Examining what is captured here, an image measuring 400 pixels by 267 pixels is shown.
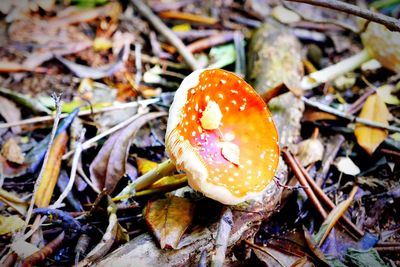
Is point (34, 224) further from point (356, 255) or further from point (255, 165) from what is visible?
point (356, 255)

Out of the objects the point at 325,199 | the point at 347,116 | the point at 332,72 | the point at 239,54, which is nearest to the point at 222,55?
the point at 239,54

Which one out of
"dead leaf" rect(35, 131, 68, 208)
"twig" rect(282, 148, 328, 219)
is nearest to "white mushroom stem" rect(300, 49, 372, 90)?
"twig" rect(282, 148, 328, 219)

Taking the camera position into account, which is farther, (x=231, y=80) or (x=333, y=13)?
(x=333, y=13)

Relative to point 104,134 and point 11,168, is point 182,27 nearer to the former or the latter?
point 104,134

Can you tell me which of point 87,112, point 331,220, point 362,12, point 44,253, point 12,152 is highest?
point 362,12

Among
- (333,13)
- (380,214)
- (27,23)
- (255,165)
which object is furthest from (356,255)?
(27,23)

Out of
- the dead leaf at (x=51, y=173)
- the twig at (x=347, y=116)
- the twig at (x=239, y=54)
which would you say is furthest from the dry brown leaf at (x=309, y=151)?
the dead leaf at (x=51, y=173)

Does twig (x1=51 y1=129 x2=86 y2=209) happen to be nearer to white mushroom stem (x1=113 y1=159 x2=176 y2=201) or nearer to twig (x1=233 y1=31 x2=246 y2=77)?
white mushroom stem (x1=113 y1=159 x2=176 y2=201)

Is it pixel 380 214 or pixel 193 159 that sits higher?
pixel 193 159
